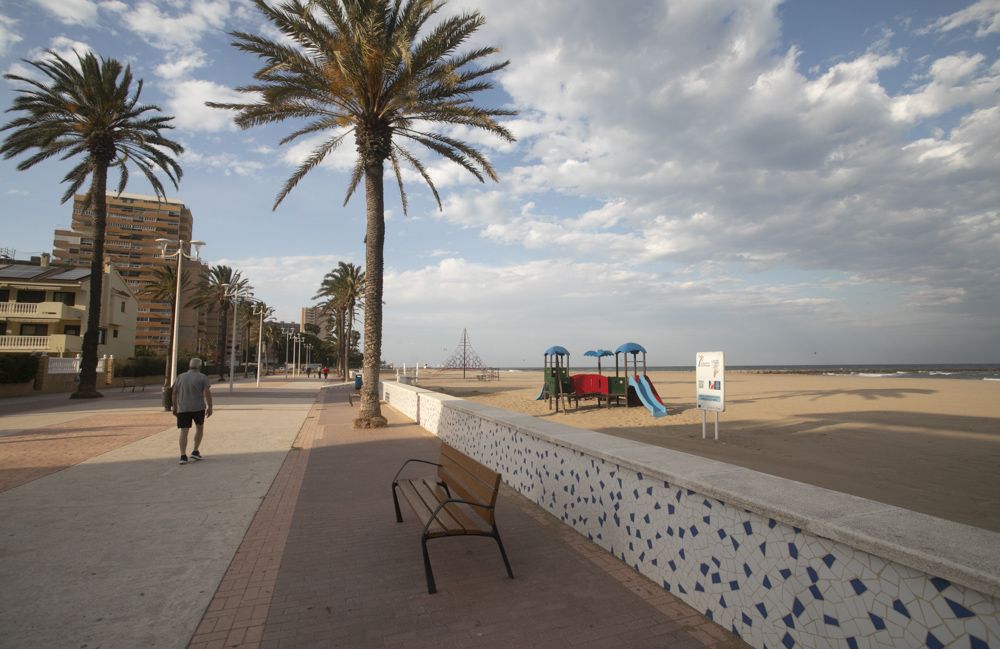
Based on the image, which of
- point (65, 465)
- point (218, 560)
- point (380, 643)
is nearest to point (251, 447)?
point (65, 465)

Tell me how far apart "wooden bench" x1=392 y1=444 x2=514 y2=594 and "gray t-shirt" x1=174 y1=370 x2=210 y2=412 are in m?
4.84

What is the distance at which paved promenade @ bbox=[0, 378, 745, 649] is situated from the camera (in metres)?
3.17

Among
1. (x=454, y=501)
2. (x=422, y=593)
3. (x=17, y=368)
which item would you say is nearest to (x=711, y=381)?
(x=454, y=501)

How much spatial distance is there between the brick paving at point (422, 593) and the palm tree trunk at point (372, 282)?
712 centimetres

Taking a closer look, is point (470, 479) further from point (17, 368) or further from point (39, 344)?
point (39, 344)

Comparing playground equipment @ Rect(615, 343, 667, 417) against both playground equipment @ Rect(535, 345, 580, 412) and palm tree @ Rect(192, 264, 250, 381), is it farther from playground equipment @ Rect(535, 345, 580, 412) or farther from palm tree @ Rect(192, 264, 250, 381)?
palm tree @ Rect(192, 264, 250, 381)

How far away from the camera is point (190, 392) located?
8.33 metres

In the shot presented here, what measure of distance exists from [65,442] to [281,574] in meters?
9.37

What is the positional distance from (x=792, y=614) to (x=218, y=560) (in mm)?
4337

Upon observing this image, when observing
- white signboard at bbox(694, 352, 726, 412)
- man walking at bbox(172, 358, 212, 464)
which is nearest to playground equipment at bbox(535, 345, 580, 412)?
white signboard at bbox(694, 352, 726, 412)

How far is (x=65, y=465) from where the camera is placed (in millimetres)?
8008

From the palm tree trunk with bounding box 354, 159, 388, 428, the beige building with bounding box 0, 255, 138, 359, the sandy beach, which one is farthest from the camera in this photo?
the beige building with bounding box 0, 255, 138, 359

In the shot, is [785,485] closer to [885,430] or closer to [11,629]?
[11,629]

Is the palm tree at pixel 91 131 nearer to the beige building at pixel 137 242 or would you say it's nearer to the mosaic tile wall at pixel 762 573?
the mosaic tile wall at pixel 762 573
